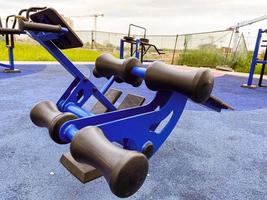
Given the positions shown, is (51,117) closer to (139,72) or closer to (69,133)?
(69,133)

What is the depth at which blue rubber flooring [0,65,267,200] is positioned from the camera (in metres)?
1.13

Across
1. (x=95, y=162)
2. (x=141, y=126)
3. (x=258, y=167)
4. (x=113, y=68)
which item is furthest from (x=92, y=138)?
(x=258, y=167)

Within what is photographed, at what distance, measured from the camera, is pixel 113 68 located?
1408 mm

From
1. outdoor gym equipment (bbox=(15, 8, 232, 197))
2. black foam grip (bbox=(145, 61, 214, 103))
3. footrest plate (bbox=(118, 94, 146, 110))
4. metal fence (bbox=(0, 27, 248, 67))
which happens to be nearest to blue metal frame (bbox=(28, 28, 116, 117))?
outdoor gym equipment (bbox=(15, 8, 232, 197))

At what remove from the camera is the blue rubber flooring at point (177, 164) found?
44.5 inches

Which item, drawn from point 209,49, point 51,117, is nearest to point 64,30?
point 51,117

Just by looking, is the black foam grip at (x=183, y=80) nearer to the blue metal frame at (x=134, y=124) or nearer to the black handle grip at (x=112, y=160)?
the blue metal frame at (x=134, y=124)

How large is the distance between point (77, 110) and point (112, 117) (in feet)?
1.06

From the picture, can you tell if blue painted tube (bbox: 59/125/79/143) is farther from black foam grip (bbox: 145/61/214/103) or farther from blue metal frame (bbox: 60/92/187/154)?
black foam grip (bbox: 145/61/214/103)

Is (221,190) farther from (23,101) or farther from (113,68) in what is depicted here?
(23,101)

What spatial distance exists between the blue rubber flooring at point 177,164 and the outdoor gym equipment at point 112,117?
0.12 m

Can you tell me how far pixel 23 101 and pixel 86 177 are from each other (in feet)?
6.33

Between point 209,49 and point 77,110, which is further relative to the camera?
point 209,49

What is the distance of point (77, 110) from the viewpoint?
1.35 meters
